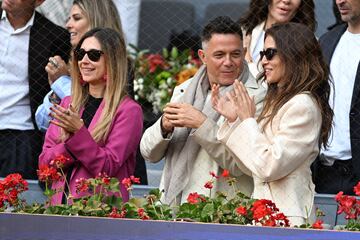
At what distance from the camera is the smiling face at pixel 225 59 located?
711 cm

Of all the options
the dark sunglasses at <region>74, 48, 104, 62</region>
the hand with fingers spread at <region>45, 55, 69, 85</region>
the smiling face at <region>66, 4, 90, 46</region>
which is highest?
the smiling face at <region>66, 4, 90, 46</region>

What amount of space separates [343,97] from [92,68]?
59.0 inches

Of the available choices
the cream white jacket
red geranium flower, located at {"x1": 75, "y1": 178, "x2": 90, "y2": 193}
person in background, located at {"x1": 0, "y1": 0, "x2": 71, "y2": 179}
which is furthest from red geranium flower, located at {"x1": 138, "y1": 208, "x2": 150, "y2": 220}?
person in background, located at {"x1": 0, "y1": 0, "x2": 71, "y2": 179}

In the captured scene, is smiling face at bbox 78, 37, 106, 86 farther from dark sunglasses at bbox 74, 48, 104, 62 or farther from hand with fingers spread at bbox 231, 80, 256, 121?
hand with fingers spread at bbox 231, 80, 256, 121

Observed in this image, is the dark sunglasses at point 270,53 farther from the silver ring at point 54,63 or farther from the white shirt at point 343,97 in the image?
the silver ring at point 54,63

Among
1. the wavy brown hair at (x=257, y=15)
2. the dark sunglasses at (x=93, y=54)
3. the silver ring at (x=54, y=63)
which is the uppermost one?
the wavy brown hair at (x=257, y=15)

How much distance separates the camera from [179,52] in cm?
1090

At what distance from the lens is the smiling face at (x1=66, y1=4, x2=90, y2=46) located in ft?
26.8

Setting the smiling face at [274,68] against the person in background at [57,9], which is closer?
the smiling face at [274,68]

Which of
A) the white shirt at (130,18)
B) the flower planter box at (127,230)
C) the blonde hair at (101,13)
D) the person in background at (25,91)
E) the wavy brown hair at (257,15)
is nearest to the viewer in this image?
the flower planter box at (127,230)

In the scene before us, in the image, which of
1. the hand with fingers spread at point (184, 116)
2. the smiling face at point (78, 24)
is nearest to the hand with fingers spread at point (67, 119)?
the hand with fingers spread at point (184, 116)

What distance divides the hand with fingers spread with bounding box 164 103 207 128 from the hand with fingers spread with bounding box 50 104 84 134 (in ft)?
1.54

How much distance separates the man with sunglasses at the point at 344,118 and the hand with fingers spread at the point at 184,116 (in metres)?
1.06

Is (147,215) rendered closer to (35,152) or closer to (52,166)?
(52,166)
